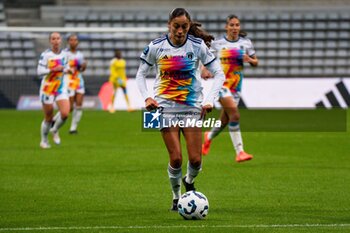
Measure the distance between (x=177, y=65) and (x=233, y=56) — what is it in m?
6.54

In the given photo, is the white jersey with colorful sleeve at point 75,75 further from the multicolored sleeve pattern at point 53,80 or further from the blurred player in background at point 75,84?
the multicolored sleeve pattern at point 53,80

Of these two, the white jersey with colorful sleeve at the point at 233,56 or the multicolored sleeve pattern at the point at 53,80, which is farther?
the multicolored sleeve pattern at the point at 53,80

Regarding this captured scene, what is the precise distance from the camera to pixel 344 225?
926 cm

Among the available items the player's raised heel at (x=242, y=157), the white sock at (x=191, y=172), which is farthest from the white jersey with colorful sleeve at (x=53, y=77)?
the white sock at (x=191, y=172)

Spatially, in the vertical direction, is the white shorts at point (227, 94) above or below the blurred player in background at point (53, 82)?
above

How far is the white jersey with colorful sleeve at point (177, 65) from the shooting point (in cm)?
1025

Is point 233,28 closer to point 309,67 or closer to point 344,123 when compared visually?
point 344,123

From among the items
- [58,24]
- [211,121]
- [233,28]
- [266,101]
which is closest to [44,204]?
[211,121]

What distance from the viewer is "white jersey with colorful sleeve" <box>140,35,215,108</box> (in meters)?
10.2

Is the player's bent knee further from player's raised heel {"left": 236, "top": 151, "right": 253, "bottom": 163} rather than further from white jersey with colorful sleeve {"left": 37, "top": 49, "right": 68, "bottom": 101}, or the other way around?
white jersey with colorful sleeve {"left": 37, "top": 49, "right": 68, "bottom": 101}

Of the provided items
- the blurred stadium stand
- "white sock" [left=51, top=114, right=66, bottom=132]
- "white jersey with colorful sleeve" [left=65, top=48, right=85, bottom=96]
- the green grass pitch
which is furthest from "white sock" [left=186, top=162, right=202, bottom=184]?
the blurred stadium stand

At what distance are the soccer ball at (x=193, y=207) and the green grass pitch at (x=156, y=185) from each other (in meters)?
0.11

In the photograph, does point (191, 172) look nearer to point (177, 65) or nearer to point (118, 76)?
point (177, 65)

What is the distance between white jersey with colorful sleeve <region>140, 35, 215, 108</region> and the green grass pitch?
1.31 metres
